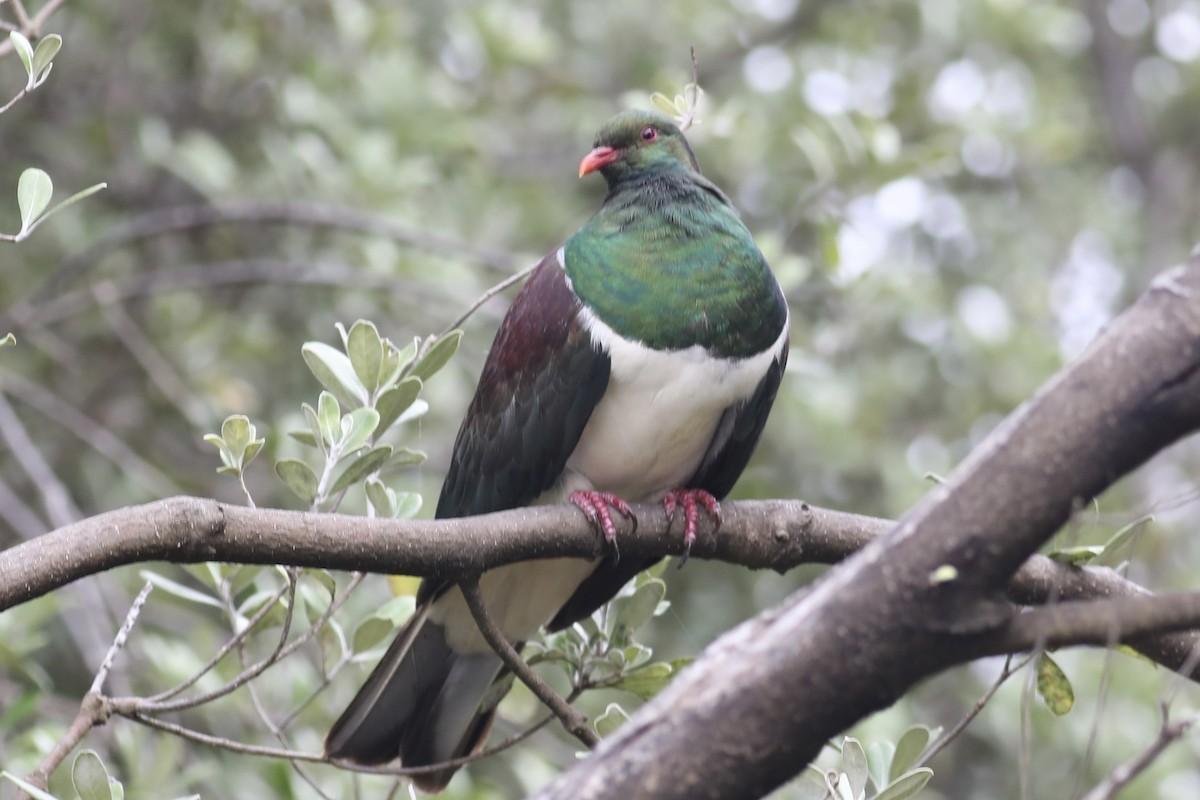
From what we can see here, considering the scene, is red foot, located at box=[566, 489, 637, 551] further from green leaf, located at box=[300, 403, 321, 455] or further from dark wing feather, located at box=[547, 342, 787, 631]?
green leaf, located at box=[300, 403, 321, 455]

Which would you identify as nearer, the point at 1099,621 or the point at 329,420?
the point at 1099,621

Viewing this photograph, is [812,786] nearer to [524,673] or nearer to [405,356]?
[524,673]

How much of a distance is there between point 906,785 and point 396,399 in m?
1.00

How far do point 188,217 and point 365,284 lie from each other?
1.82 ft

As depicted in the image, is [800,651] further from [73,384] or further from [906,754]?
[73,384]

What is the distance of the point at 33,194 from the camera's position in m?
2.10

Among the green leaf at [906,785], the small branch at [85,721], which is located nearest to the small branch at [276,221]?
the small branch at [85,721]

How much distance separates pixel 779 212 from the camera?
5438 millimetres

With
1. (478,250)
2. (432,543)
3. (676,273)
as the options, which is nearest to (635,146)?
(676,273)

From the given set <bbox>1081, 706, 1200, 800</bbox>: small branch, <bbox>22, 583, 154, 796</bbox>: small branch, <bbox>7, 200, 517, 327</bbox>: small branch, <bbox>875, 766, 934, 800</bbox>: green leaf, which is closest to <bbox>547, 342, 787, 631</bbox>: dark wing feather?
<bbox>875, 766, 934, 800</bbox>: green leaf

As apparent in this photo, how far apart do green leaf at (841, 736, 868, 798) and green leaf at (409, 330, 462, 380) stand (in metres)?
0.88

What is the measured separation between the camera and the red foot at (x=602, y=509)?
8.23 feet

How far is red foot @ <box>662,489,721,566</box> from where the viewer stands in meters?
2.61

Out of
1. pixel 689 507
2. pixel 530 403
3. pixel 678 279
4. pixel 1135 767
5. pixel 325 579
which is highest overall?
pixel 678 279
